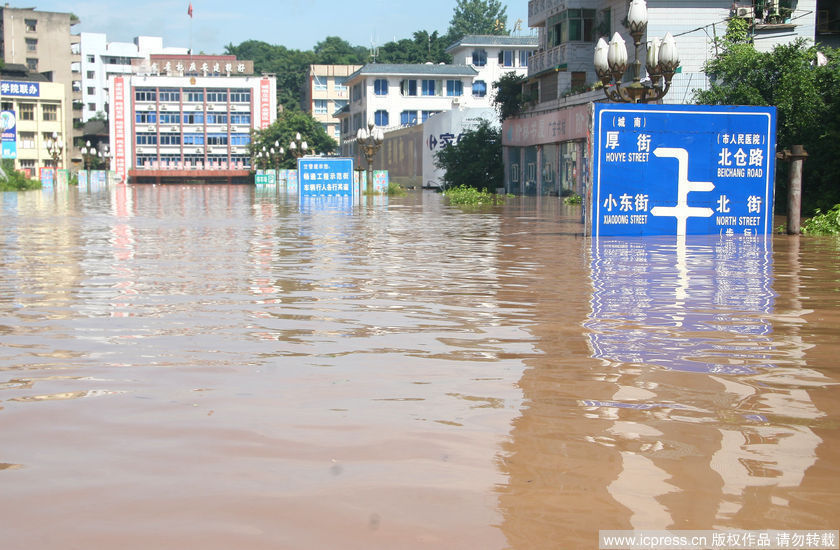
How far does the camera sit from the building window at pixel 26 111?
10188 centimetres

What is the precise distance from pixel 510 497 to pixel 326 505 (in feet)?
2.19

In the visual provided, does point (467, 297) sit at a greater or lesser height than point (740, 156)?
lesser

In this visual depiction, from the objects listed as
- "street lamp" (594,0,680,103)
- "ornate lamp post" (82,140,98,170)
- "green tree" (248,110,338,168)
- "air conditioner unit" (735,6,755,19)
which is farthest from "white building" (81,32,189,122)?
"street lamp" (594,0,680,103)

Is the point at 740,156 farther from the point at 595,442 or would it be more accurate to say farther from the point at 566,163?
the point at 566,163

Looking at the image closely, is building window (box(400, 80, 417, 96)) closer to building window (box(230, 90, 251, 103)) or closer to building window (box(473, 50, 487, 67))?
building window (box(473, 50, 487, 67))

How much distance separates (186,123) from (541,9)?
6873 cm

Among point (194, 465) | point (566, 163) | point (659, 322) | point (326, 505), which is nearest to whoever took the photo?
point (326, 505)

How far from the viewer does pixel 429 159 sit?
215 ft

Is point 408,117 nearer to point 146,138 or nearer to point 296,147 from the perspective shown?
point 296,147

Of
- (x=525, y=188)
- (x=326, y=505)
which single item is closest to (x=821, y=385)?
(x=326, y=505)

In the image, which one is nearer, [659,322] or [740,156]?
[659,322]

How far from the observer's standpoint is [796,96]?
2872cm

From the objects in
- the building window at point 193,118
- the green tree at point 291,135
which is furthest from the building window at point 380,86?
the building window at point 193,118

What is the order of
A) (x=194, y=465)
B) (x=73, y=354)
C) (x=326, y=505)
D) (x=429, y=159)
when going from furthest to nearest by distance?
(x=429, y=159) → (x=73, y=354) → (x=194, y=465) → (x=326, y=505)
